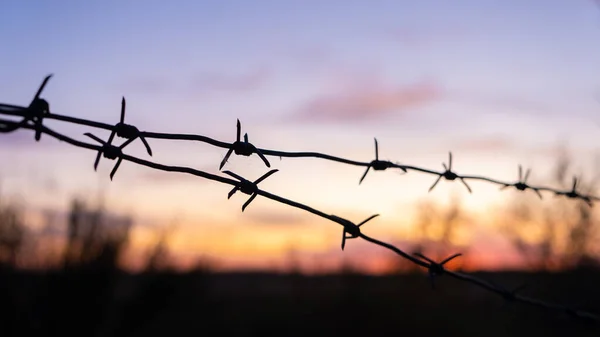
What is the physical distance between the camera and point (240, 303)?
Answer: 20.9 m

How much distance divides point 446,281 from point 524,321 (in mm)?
2500

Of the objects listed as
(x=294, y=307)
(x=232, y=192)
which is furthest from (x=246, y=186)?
(x=294, y=307)

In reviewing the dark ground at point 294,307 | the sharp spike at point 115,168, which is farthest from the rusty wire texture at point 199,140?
the dark ground at point 294,307

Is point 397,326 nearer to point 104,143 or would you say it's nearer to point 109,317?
point 109,317

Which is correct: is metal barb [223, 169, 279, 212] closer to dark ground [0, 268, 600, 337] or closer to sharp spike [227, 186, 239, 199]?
sharp spike [227, 186, 239, 199]

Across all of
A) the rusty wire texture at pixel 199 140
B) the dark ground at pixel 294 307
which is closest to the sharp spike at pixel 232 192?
the rusty wire texture at pixel 199 140

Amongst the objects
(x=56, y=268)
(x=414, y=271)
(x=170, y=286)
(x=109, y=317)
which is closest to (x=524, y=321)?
(x=414, y=271)

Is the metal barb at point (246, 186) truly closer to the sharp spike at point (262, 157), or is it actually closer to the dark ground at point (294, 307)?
the sharp spike at point (262, 157)

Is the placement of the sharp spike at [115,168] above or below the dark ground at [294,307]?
above

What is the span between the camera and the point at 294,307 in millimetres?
16375

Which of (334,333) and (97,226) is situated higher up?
(97,226)

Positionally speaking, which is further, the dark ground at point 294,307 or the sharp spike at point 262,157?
the dark ground at point 294,307

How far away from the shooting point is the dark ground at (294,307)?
9688mm

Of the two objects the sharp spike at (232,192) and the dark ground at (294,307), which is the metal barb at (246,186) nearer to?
the sharp spike at (232,192)
